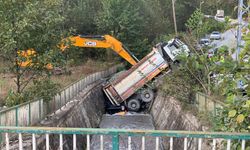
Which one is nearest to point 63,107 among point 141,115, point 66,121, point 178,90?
point 66,121

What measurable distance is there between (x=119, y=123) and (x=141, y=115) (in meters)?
2.41

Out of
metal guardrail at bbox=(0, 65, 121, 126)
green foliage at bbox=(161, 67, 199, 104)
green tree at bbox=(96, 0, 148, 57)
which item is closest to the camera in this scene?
metal guardrail at bbox=(0, 65, 121, 126)

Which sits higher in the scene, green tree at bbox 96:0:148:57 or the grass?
green tree at bbox 96:0:148:57

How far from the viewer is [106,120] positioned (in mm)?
19375

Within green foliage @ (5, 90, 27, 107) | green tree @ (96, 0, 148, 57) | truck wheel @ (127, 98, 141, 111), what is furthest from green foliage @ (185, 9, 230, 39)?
green tree @ (96, 0, 148, 57)

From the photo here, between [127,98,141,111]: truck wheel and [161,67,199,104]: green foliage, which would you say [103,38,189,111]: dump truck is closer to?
[127,98,141,111]: truck wheel

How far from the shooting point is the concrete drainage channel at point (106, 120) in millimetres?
10362

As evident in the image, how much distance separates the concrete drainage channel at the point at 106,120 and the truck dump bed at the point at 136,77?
1.16 m

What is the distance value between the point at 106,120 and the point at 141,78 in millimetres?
3214

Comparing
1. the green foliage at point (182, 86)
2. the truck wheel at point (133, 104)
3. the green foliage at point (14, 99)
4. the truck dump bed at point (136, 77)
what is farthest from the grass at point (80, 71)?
the green foliage at point (14, 99)

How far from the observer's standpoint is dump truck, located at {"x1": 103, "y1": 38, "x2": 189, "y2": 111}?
19203 millimetres

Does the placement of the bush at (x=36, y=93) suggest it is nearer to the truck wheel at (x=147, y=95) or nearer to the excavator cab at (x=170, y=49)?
the excavator cab at (x=170, y=49)

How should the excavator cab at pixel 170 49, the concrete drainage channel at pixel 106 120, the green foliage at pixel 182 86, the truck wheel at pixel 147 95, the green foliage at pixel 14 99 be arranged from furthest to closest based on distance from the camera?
the truck wheel at pixel 147 95 → the excavator cab at pixel 170 49 → the green foliage at pixel 182 86 → the concrete drainage channel at pixel 106 120 → the green foliage at pixel 14 99

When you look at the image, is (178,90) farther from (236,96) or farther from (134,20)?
(134,20)
